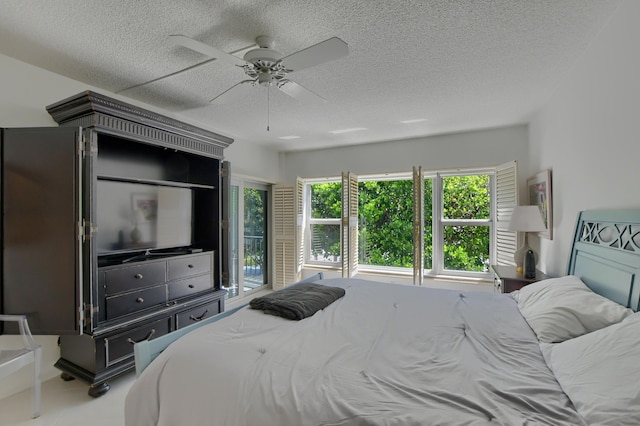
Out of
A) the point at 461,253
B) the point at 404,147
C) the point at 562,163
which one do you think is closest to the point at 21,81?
the point at 404,147

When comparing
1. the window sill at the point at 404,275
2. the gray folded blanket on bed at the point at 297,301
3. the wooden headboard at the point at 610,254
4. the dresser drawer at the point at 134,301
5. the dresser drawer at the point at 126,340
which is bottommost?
the dresser drawer at the point at 126,340

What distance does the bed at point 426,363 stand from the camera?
1.00 m

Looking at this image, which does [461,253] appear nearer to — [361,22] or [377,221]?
[377,221]

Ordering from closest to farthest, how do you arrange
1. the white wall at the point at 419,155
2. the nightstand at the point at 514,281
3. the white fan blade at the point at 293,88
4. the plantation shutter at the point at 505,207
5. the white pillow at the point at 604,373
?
the white pillow at the point at 604,373
the white fan blade at the point at 293,88
the nightstand at the point at 514,281
the plantation shutter at the point at 505,207
the white wall at the point at 419,155

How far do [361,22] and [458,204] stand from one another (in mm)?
3392

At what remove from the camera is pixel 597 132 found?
2.04 metres

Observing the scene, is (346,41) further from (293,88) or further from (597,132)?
(597,132)

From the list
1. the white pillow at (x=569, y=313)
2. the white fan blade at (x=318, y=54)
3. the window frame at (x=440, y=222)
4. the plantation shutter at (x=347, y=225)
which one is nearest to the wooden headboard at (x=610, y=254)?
the white pillow at (x=569, y=313)

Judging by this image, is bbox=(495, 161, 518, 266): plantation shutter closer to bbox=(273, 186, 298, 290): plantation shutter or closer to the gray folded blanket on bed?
the gray folded blanket on bed

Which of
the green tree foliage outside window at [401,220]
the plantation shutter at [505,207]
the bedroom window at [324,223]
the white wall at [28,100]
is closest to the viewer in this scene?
the white wall at [28,100]

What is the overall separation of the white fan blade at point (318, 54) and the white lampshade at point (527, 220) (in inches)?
99.1

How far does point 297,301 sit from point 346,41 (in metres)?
1.77

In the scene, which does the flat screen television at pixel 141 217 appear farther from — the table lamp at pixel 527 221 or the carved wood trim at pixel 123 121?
the table lamp at pixel 527 221

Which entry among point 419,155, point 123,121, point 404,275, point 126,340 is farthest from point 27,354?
point 419,155
